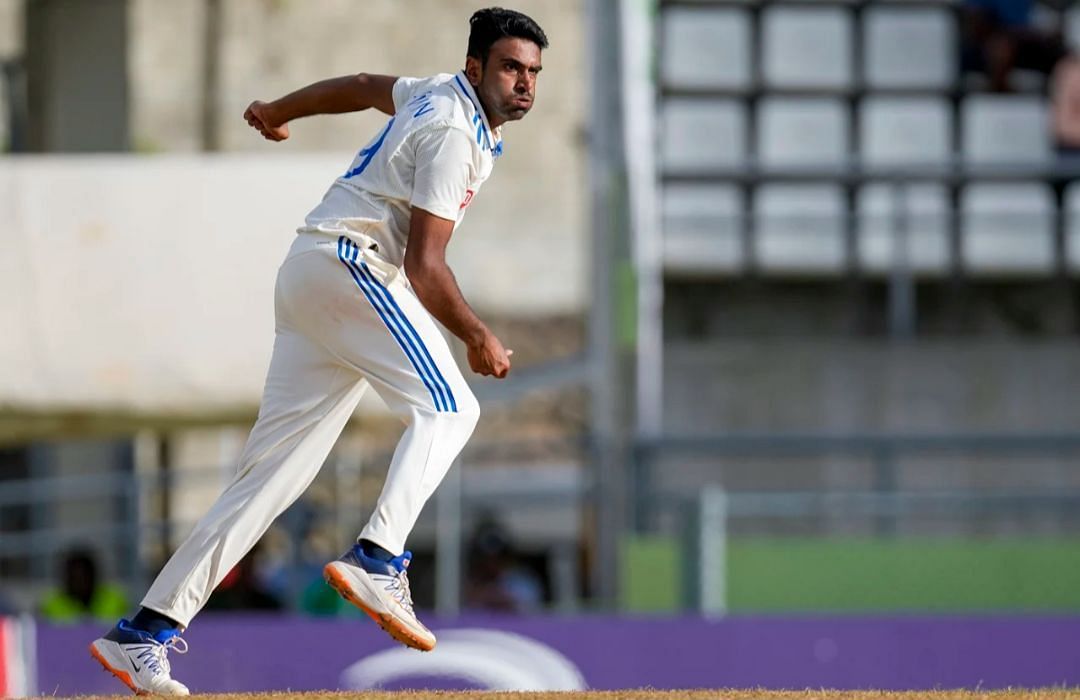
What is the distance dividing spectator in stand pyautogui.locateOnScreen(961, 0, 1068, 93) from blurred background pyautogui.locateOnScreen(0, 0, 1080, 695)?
0.12 ft

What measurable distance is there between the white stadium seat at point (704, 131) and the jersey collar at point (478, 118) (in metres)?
9.95

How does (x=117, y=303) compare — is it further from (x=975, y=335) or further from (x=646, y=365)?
(x=975, y=335)

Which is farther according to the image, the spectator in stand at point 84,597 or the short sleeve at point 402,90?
the spectator in stand at point 84,597

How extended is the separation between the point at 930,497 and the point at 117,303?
13.9 feet

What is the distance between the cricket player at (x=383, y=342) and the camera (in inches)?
213

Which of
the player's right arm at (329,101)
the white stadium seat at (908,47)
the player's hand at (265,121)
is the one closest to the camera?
the player's right arm at (329,101)

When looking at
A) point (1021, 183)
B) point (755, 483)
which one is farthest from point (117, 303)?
point (1021, 183)

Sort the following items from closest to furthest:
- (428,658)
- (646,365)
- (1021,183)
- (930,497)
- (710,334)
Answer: (428,658) < (930,497) < (646,365) < (710,334) < (1021,183)

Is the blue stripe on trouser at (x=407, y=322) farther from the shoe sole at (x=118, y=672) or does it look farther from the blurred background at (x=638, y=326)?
the blurred background at (x=638, y=326)

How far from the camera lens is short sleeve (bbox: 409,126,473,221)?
5.36 metres

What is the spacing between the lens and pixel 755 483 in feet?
44.9

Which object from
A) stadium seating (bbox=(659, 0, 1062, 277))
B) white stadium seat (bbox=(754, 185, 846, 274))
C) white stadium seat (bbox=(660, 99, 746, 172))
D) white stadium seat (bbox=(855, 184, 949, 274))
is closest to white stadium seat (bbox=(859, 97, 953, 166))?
stadium seating (bbox=(659, 0, 1062, 277))

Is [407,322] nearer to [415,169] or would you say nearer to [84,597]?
[415,169]

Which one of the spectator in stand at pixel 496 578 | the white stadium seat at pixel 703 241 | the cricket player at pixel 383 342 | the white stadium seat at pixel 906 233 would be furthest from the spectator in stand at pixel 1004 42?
the cricket player at pixel 383 342
